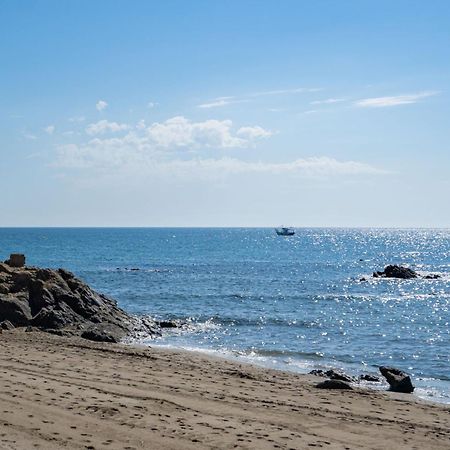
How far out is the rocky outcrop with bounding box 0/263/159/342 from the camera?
30.8 m

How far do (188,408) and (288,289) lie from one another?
47.3 m

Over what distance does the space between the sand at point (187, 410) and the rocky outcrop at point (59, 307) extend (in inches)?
319

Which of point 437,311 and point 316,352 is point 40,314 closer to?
point 316,352

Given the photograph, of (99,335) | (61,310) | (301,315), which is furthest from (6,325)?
(301,315)

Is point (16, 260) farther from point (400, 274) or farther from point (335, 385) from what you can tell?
point (400, 274)

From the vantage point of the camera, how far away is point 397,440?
539 inches

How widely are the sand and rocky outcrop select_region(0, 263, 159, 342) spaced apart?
8.11 meters

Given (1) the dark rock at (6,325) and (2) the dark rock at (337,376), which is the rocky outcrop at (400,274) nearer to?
(2) the dark rock at (337,376)

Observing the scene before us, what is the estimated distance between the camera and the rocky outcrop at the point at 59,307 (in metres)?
30.8

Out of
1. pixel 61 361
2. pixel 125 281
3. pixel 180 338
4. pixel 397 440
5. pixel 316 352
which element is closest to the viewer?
pixel 397 440

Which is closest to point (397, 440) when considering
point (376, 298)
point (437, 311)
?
point (437, 311)

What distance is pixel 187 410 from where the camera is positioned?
15031 millimetres

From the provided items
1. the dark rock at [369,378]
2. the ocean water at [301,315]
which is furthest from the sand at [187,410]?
the ocean water at [301,315]

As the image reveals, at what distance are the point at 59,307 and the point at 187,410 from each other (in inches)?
745
